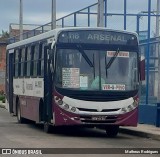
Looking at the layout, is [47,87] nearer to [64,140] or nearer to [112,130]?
[64,140]

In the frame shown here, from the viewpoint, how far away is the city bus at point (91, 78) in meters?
18.0

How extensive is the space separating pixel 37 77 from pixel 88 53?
2856 mm

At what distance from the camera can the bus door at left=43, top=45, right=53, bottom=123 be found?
18.7 meters

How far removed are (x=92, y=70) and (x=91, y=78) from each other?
238mm

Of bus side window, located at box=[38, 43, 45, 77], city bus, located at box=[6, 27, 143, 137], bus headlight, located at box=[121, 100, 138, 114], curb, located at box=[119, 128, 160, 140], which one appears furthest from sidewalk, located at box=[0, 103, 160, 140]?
bus side window, located at box=[38, 43, 45, 77]

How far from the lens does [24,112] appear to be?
75.4 feet

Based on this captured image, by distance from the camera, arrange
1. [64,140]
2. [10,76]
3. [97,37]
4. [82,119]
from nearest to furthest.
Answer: [64,140] < [82,119] < [97,37] < [10,76]

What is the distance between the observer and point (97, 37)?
18.6 meters

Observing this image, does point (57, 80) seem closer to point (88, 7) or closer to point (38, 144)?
point (38, 144)

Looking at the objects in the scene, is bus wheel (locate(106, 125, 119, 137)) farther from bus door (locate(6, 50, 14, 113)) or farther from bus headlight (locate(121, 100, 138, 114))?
bus door (locate(6, 50, 14, 113))

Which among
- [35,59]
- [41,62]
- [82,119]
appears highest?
Answer: [35,59]

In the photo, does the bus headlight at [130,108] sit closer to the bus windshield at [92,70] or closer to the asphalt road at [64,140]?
the bus windshield at [92,70]

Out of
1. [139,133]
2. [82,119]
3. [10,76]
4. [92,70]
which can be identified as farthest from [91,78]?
[10,76]

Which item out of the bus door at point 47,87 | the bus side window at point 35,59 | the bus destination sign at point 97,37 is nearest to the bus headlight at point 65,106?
the bus door at point 47,87
